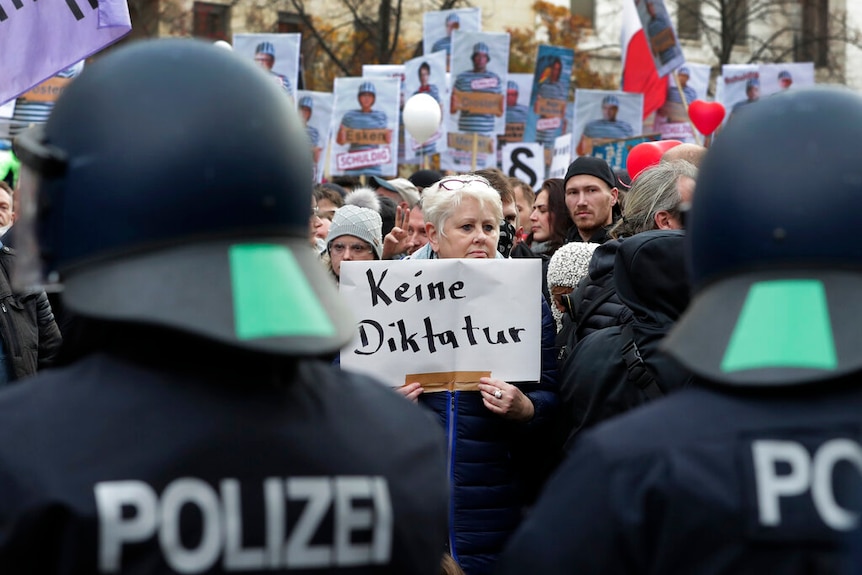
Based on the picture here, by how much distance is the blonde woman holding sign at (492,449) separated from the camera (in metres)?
4.14

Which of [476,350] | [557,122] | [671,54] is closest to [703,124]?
[671,54]

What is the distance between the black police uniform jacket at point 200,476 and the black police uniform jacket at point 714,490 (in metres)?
0.22

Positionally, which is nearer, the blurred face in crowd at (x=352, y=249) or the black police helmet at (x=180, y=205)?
the black police helmet at (x=180, y=205)

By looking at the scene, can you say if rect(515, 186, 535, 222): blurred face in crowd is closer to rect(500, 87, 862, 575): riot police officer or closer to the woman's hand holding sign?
the woman's hand holding sign

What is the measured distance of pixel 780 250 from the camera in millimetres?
1683

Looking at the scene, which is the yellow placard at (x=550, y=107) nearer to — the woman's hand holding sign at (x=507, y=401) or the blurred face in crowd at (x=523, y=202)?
the blurred face in crowd at (x=523, y=202)

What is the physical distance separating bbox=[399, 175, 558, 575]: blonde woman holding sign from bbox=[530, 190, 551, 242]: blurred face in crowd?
113 inches

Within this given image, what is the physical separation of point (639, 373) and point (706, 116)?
8.71 meters

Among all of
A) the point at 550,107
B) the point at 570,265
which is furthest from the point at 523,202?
the point at 550,107

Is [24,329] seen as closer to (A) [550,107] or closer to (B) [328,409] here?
(B) [328,409]

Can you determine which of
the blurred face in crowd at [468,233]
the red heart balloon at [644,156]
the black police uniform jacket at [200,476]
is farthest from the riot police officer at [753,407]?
the red heart balloon at [644,156]

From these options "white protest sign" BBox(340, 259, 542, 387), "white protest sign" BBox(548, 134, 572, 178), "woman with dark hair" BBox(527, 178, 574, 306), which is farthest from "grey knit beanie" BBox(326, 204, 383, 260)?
"white protest sign" BBox(548, 134, 572, 178)

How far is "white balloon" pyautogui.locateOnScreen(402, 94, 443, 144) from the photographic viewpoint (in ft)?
45.1

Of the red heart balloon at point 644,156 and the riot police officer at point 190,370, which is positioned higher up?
the red heart balloon at point 644,156
